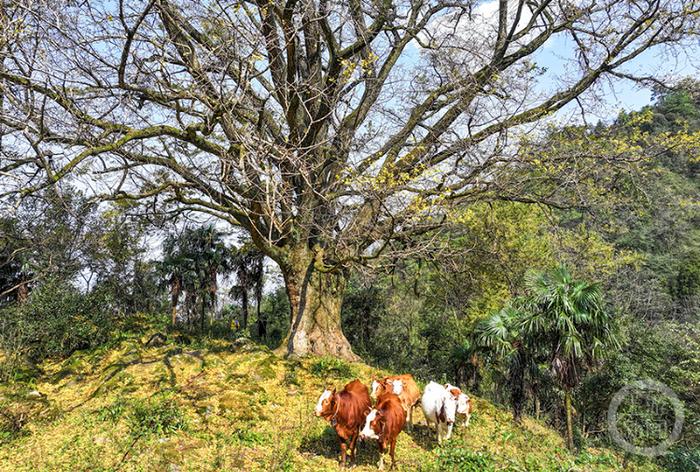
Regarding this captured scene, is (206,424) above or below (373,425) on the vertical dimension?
below

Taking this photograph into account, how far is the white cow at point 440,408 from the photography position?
7.62 m

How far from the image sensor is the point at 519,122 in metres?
11.8

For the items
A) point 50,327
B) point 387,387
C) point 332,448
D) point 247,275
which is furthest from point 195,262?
point 332,448

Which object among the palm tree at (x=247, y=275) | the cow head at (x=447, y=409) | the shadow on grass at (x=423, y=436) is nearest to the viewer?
the cow head at (x=447, y=409)

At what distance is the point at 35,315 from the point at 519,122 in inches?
636

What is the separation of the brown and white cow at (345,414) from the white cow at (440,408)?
5.32ft

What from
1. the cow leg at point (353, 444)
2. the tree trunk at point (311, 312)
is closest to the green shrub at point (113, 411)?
the cow leg at point (353, 444)

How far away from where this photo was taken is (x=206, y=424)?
7.85 metres

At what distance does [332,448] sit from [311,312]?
5.89 m

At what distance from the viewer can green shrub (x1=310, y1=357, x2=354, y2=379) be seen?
10.9 metres

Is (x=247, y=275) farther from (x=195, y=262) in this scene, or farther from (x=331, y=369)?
(x=331, y=369)

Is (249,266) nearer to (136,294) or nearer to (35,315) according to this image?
(136,294)

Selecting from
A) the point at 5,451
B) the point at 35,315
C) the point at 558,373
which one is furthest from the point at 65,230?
the point at 558,373

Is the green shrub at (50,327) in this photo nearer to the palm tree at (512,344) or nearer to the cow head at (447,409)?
the cow head at (447,409)
